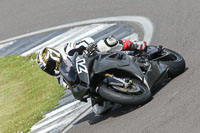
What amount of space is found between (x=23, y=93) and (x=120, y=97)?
4.92m

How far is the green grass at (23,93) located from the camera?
30.1ft

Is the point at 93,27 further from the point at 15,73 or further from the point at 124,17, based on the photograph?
the point at 15,73

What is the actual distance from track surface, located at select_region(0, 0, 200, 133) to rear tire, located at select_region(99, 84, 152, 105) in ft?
0.58

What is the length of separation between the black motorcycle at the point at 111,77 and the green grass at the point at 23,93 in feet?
7.82

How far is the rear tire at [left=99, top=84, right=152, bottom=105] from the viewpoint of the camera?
6492mm

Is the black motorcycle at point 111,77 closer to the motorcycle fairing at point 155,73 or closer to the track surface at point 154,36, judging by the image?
the motorcycle fairing at point 155,73

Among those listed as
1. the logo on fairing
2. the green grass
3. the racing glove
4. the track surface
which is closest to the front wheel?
the track surface

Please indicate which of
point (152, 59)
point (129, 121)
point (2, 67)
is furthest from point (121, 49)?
point (2, 67)

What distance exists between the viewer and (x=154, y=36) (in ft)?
35.6

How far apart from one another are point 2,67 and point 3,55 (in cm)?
89

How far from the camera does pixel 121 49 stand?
745 centimetres

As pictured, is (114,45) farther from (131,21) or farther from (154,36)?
(131,21)

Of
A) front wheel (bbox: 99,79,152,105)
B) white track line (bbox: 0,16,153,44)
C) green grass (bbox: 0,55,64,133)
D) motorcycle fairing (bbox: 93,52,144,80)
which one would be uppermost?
motorcycle fairing (bbox: 93,52,144,80)

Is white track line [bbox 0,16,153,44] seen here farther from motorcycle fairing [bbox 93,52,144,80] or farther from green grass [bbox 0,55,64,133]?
motorcycle fairing [bbox 93,52,144,80]
